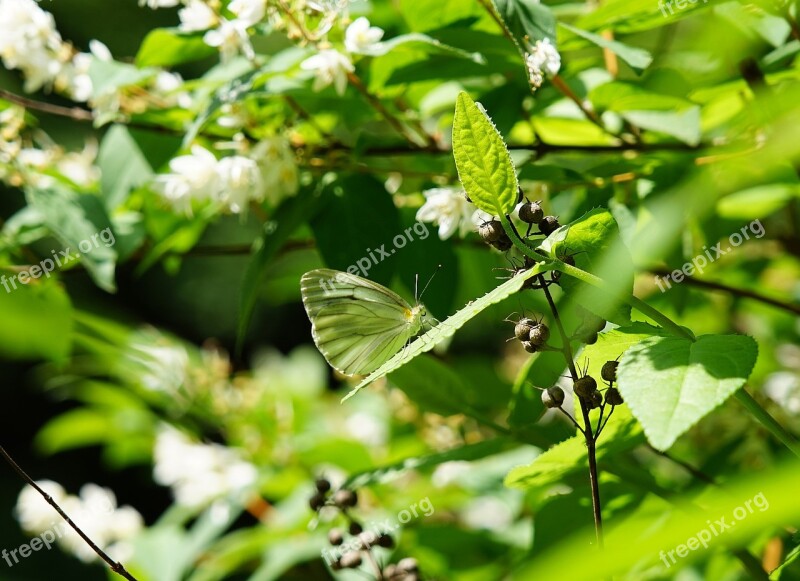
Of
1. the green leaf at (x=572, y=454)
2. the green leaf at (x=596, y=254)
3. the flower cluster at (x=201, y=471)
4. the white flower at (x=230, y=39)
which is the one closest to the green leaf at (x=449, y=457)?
the green leaf at (x=572, y=454)

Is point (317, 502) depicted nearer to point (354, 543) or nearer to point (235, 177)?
point (354, 543)

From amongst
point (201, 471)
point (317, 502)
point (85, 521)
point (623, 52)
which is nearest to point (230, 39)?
point (623, 52)

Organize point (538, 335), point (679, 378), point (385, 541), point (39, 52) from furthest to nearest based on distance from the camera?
1. point (39, 52)
2. point (385, 541)
3. point (538, 335)
4. point (679, 378)

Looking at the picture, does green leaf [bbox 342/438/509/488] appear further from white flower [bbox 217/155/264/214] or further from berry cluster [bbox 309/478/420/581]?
white flower [bbox 217/155/264/214]

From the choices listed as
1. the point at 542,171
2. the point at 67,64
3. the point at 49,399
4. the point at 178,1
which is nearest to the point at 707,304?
the point at 542,171

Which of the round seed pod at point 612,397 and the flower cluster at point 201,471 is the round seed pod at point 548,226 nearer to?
the round seed pod at point 612,397

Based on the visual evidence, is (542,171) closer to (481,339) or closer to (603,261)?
(603,261)
